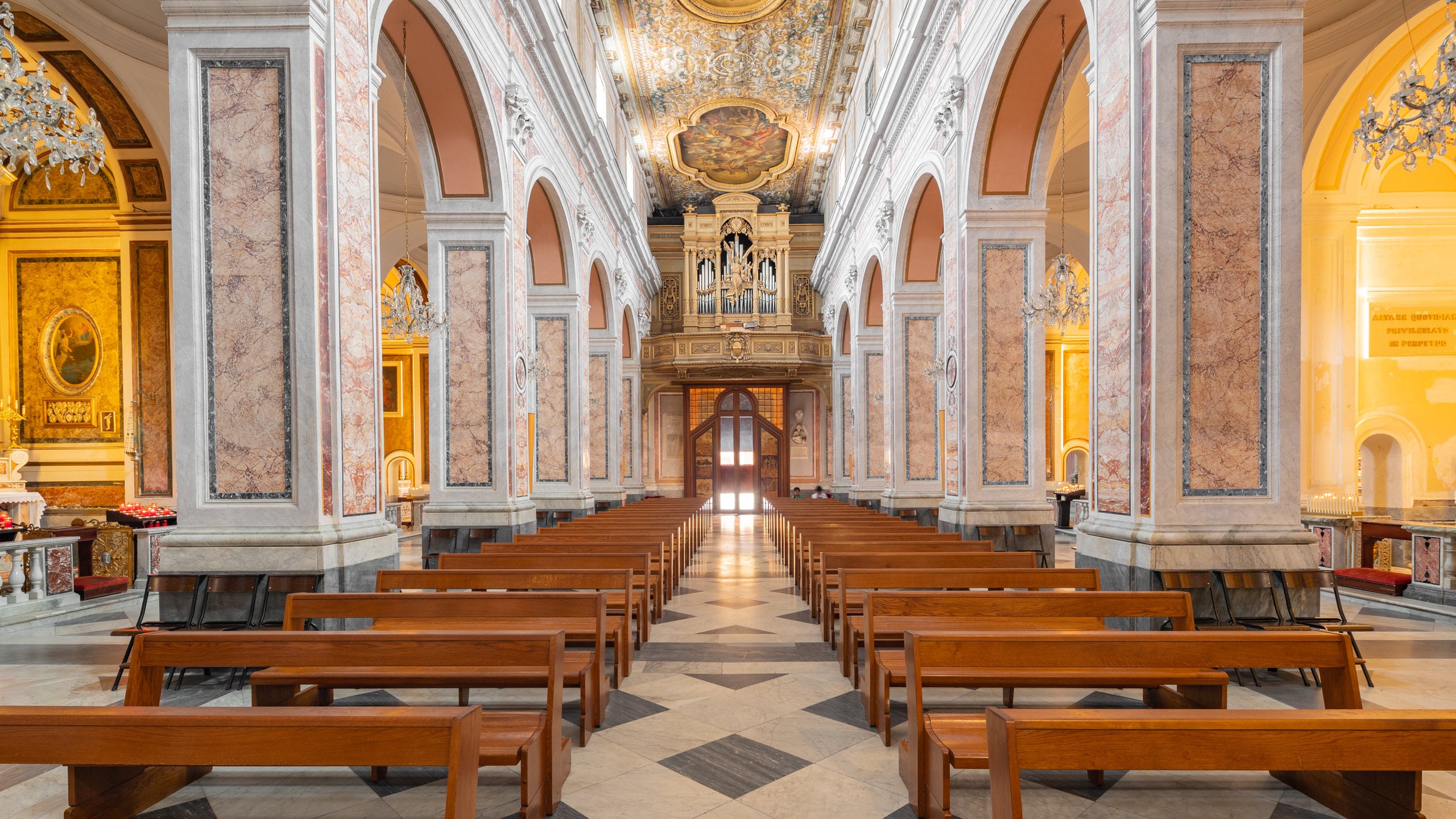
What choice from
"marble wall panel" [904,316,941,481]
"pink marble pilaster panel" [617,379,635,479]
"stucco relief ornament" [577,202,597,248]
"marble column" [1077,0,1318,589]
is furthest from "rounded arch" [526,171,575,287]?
"pink marble pilaster panel" [617,379,635,479]

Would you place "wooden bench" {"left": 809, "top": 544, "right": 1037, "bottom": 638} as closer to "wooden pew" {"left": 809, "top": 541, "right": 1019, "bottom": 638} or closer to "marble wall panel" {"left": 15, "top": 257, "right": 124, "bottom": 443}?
"wooden pew" {"left": 809, "top": 541, "right": 1019, "bottom": 638}

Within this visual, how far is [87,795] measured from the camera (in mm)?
2420

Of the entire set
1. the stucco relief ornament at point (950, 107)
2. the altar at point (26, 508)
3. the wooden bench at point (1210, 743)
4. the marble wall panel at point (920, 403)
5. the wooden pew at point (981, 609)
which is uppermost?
the stucco relief ornament at point (950, 107)

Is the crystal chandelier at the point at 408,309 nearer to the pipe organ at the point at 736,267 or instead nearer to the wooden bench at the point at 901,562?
the wooden bench at the point at 901,562

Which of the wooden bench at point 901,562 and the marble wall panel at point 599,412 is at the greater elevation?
the marble wall panel at point 599,412

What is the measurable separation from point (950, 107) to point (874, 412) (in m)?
7.41

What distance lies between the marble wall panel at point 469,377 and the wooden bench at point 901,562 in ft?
13.0

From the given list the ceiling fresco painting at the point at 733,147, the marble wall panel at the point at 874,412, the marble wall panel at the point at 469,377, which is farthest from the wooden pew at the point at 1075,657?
the ceiling fresco painting at the point at 733,147

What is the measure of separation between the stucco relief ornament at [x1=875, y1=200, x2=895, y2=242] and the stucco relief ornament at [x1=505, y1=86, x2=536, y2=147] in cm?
545

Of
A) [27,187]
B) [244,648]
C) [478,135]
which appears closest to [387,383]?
[27,187]

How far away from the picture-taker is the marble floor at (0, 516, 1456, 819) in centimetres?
276

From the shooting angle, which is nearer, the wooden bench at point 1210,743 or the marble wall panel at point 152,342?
the wooden bench at point 1210,743

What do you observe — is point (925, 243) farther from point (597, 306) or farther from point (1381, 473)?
point (1381, 473)

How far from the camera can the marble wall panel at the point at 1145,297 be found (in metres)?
4.64
